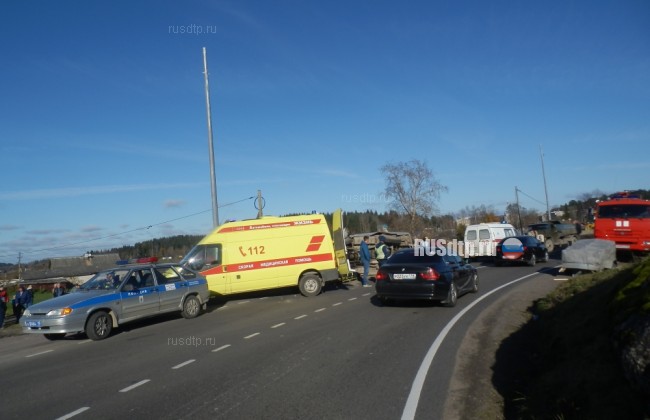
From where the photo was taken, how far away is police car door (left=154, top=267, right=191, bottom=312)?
12.8 metres

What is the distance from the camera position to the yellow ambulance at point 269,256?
15688 millimetres

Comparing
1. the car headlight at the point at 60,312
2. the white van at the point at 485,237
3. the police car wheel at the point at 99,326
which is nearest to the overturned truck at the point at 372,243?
the white van at the point at 485,237

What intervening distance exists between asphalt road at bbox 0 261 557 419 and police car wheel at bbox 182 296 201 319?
34 cm

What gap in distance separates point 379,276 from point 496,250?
1341cm

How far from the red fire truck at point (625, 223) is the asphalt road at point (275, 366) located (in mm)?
8763

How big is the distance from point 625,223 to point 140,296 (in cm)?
1784

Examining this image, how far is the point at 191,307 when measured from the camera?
44.1ft

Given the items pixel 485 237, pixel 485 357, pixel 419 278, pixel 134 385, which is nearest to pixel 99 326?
pixel 134 385

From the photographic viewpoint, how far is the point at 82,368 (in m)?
7.95

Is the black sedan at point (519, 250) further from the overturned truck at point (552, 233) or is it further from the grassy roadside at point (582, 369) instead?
the grassy roadside at point (582, 369)

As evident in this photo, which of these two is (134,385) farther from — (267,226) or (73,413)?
(267,226)

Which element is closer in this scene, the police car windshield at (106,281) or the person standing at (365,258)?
the police car windshield at (106,281)

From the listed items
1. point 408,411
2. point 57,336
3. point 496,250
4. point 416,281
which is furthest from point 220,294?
point 496,250

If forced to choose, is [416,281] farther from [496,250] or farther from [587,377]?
[496,250]
